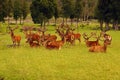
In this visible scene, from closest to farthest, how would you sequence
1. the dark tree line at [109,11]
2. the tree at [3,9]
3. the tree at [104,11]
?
the dark tree line at [109,11], the tree at [104,11], the tree at [3,9]

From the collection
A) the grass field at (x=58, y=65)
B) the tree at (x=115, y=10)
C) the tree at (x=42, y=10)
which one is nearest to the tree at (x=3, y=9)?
the tree at (x=42, y=10)

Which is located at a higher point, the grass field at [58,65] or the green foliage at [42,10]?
the green foliage at [42,10]

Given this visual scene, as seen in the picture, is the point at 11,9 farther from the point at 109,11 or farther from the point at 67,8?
the point at 109,11

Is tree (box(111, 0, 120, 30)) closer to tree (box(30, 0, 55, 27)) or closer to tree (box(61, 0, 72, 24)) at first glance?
tree (box(30, 0, 55, 27))

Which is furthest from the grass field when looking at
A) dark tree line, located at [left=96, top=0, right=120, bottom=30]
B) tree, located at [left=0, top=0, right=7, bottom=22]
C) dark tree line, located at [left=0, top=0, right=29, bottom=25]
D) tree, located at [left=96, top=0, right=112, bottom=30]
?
dark tree line, located at [left=0, top=0, right=29, bottom=25]

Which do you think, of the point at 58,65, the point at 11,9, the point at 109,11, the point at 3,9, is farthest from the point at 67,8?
the point at 58,65

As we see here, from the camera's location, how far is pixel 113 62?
1695cm

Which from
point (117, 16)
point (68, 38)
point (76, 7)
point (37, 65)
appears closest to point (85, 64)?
point (37, 65)

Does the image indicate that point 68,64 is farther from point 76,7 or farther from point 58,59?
point 76,7

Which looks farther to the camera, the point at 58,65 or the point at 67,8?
the point at 67,8

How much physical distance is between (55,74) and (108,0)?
44186 millimetres

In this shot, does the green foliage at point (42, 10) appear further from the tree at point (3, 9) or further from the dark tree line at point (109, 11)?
the tree at point (3, 9)

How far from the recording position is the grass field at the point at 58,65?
14.1 meters

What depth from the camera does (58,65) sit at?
15969mm
